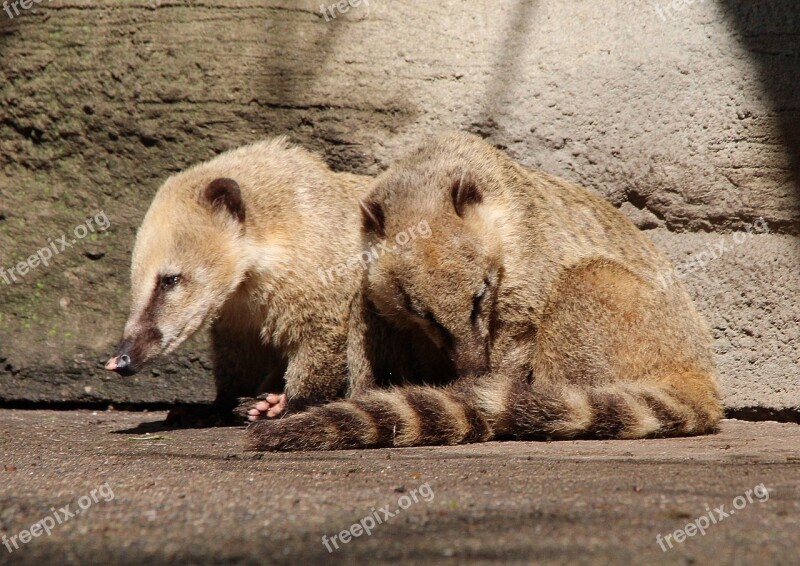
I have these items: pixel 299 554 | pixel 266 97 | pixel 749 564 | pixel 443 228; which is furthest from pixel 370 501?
pixel 266 97

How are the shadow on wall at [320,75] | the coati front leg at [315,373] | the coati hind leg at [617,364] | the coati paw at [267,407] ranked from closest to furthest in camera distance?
1. the coati hind leg at [617,364]
2. the coati front leg at [315,373]
3. the coati paw at [267,407]
4. the shadow on wall at [320,75]

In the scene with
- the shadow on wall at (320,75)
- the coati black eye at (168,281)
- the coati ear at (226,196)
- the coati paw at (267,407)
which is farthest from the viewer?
the shadow on wall at (320,75)

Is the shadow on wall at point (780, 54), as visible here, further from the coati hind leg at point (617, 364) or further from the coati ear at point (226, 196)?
the coati ear at point (226, 196)

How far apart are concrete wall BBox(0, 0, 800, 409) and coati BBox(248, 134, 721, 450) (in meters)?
0.54

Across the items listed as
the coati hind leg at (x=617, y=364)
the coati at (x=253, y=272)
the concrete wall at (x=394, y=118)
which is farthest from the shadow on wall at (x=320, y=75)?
the coati hind leg at (x=617, y=364)

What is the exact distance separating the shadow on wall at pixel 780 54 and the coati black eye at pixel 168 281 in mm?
3835

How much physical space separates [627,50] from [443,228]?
2018mm

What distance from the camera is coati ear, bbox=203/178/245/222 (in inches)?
208

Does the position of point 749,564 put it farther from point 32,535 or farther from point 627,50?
point 627,50

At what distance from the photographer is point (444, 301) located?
4.77 m

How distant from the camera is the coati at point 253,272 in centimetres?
512

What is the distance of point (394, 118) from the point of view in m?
6.14

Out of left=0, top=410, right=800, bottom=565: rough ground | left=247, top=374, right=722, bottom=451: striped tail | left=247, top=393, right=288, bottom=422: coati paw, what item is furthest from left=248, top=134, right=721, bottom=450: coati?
left=247, top=393, right=288, bottom=422: coati paw

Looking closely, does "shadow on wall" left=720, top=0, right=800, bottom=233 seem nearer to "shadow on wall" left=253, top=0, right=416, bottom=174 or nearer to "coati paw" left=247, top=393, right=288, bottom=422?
"shadow on wall" left=253, top=0, right=416, bottom=174
